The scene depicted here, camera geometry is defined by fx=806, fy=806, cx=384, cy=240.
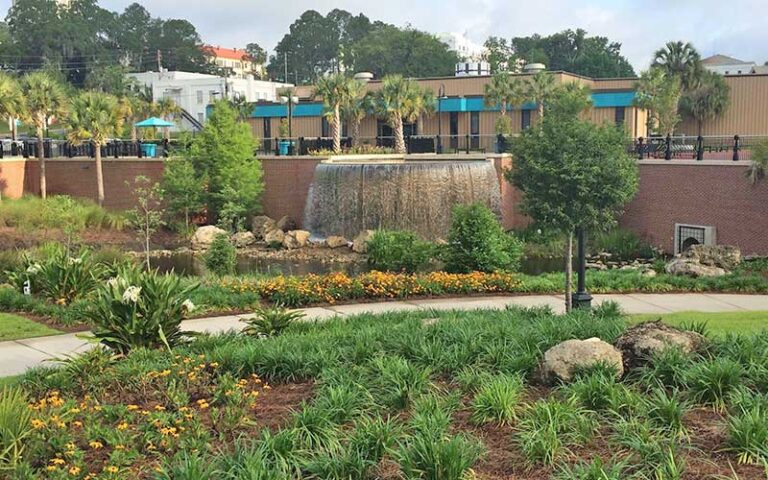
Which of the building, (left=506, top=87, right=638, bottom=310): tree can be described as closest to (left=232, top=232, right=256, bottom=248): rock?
(left=506, top=87, right=638, bottom=310): tree

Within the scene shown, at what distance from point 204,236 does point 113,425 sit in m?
27.5

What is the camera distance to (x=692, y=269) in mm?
20625

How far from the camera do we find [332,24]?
13462 cm

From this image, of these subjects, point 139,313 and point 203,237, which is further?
point 203,237

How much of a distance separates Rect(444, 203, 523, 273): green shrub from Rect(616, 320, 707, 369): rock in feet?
38.6

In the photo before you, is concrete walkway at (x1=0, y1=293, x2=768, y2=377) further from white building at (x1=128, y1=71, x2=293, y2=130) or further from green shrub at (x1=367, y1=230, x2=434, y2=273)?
white building at (x1=128, y1=71, x2=293, y2=130)

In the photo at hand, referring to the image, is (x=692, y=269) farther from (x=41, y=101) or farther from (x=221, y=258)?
(x=41, y=101)

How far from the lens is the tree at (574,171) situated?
12.7 meters

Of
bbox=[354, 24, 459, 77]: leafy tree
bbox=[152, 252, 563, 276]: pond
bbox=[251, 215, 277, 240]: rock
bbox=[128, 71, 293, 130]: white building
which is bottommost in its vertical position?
bbox=[152, 252, 563, 276]: pond

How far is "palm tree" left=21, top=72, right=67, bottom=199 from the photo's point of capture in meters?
38.0

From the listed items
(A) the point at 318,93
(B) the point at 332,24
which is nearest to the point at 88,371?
(A) the point at 318,93

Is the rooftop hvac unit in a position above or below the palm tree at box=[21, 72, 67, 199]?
below

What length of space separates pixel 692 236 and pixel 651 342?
23.0m

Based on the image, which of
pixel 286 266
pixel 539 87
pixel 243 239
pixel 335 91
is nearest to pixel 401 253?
pixel 286 266
